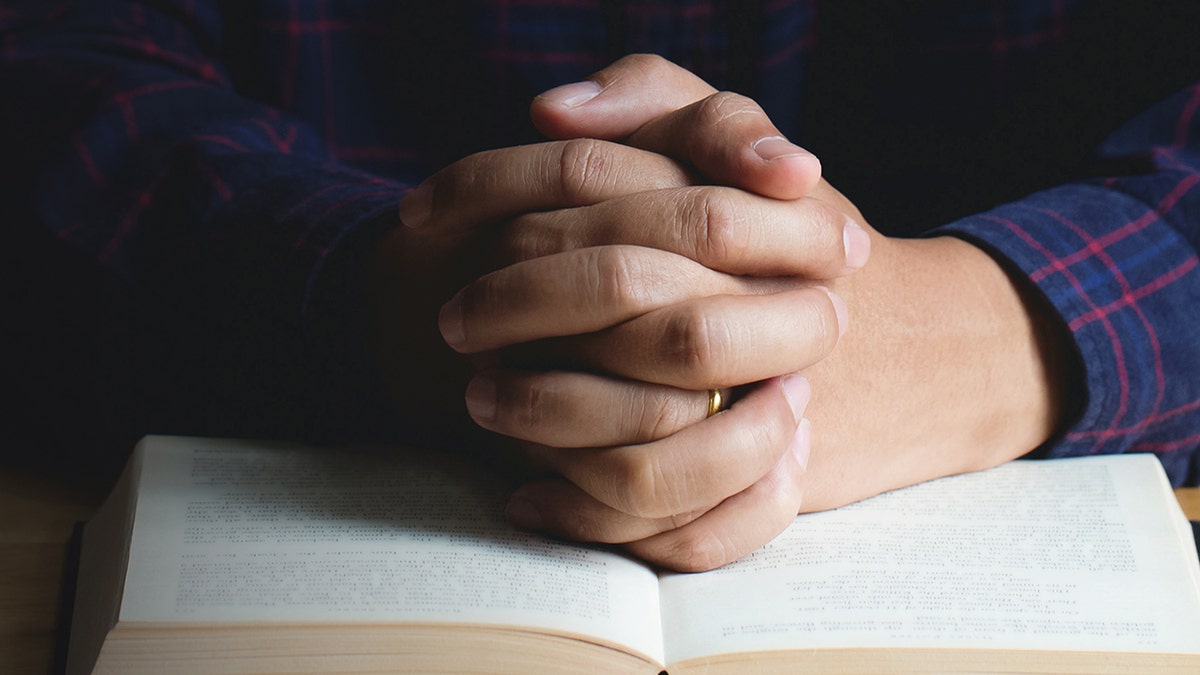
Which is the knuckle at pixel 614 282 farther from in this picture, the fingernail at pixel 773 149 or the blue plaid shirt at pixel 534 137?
the blue plaid shirt at pixel 534 137

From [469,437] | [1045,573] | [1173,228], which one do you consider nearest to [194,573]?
[469,437]

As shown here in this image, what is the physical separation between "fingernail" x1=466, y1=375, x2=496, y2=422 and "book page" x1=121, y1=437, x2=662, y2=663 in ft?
0.25

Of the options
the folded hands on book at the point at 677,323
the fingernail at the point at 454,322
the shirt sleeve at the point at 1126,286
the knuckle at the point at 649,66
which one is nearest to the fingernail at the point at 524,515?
the folded hands on book at the point at 677,323

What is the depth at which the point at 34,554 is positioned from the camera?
2.37 feet

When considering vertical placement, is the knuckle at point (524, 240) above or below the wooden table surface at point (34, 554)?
above

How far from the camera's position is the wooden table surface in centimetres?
63

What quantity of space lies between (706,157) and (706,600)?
296mm

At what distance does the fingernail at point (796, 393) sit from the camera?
0.67 meters

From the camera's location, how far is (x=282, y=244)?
834 millimetres

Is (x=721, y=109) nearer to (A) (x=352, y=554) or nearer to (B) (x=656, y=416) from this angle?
(B) (x=656, y=416)

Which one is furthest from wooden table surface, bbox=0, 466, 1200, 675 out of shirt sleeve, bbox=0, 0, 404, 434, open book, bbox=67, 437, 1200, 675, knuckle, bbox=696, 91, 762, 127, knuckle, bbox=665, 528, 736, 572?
knuckle, bbox=696, 91, 762, 127

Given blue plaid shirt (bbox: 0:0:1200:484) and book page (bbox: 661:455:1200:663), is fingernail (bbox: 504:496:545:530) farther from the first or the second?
Answer: blue plaid shirt (bbox: 0:0:1200:484)

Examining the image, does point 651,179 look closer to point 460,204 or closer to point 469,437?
point 460,204

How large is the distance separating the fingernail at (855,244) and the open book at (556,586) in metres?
0.19
